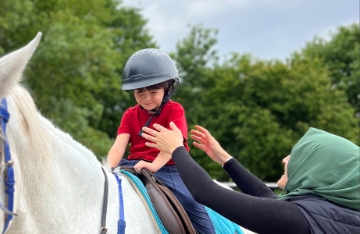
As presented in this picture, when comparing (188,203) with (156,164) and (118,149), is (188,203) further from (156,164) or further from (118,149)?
(118,149)

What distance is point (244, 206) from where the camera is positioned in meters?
2.58

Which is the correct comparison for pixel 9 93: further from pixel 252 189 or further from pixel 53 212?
pixel 252 189

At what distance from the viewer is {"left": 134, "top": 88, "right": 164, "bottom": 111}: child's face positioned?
3.45 meters

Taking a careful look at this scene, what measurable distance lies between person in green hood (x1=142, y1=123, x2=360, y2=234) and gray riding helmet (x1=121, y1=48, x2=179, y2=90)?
74 cm

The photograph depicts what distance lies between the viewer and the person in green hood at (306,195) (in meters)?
2.50

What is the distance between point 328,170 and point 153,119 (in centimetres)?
137

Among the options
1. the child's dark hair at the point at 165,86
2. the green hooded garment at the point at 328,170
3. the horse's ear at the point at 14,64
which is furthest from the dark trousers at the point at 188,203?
the horse's ear at the point at 14,64

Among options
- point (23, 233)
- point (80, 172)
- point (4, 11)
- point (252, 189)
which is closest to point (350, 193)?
point (252, 189)

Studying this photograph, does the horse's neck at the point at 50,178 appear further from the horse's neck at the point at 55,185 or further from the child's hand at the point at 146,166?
the child's hand at the point at 146,166

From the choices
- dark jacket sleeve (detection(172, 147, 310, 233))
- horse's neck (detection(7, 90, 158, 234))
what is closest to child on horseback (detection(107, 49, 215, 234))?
horse's neck (detection(7, 90, 158, 234))

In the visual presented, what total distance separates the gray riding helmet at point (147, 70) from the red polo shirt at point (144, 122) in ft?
0.76

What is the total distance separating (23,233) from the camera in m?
2.40

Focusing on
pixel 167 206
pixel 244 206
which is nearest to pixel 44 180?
pixel 167 206

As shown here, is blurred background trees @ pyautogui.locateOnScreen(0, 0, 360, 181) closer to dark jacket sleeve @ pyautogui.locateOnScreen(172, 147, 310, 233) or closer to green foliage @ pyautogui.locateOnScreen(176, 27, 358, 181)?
green foliage @ pyautogui.locateOnScreen(176, 27, 358, 181)
